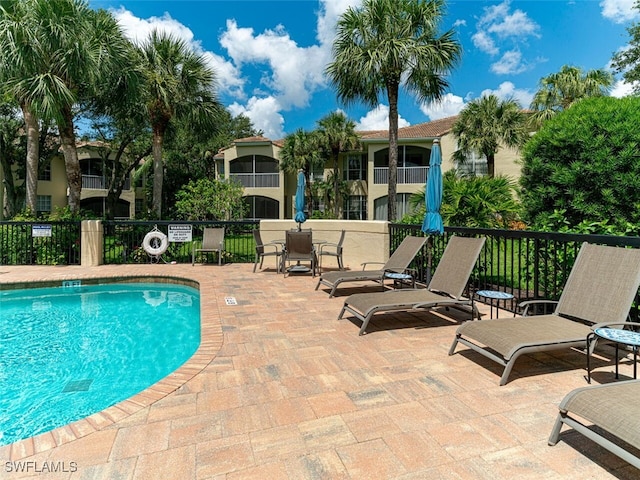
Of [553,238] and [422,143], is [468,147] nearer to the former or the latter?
[422,143]

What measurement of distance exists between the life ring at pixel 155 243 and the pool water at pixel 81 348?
2505 mm

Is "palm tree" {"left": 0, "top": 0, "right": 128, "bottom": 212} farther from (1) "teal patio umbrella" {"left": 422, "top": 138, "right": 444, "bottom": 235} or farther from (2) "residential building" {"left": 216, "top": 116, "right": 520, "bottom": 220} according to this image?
(2) "residential building" {"left": 216, "top": 116, "right": 520, "bottom": 220}

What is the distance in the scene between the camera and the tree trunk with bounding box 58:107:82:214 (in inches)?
473

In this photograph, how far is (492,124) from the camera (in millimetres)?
→ 18750

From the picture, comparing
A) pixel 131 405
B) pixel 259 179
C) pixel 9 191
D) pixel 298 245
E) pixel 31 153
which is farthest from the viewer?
pixel 259 179

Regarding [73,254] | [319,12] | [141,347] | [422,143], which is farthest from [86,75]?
[422,143]

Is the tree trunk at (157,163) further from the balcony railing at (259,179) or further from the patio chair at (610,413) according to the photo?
the patio chair at (610,413)

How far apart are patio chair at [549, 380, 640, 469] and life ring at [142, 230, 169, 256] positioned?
409 inches

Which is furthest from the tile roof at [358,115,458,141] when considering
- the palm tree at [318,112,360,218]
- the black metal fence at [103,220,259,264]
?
the black metal fence at [103,220,259,264]

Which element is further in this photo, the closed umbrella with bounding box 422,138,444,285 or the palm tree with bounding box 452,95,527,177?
the palm tree with bounding box 452,95,527,177

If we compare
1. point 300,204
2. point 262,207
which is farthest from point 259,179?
point 300,204

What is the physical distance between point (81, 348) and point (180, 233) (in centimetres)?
632

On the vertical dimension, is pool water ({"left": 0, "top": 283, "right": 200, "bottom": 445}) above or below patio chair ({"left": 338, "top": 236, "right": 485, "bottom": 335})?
below

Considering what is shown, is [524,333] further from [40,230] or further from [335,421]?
[40,230]
